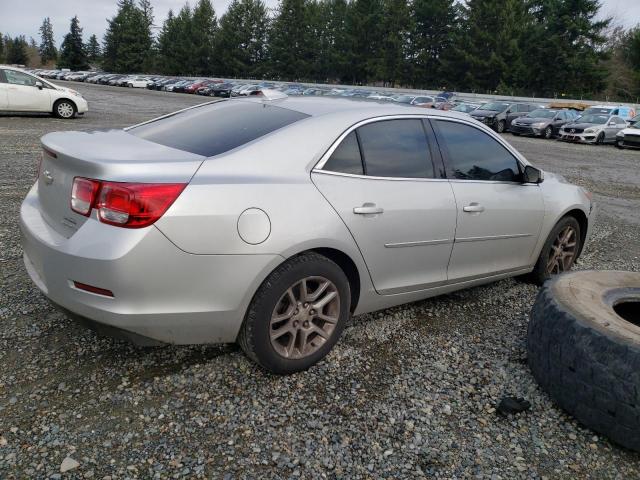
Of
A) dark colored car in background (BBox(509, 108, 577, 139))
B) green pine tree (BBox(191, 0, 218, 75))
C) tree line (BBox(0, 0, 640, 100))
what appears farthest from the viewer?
green pine tree (BBox(191, 0, 218, 75))

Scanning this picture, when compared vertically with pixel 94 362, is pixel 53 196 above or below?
above

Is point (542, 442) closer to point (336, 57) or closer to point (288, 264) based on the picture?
point (288, 264)

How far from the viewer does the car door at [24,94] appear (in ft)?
52.3

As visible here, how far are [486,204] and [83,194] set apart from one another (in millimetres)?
2711

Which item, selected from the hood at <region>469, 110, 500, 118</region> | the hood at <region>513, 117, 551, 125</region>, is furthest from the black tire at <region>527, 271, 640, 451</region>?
the hood at <region>469, 110, 500, 118</region>

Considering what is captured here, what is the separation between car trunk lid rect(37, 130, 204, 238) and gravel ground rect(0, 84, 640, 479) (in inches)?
33.8

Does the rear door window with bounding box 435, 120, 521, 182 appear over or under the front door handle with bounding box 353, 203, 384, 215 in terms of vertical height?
over

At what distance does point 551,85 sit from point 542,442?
59397 mm

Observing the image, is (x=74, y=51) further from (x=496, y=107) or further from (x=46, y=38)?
(x=496, y=107)

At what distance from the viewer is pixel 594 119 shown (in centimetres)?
2405

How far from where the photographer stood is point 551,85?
2162 inches

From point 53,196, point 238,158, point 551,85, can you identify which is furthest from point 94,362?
point 551,85

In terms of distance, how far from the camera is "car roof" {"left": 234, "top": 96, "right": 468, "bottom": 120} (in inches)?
136

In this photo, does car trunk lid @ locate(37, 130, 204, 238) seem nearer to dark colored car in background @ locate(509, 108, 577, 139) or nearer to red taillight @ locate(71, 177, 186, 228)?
red taillight @ locate(71, 177, 186, 228)
